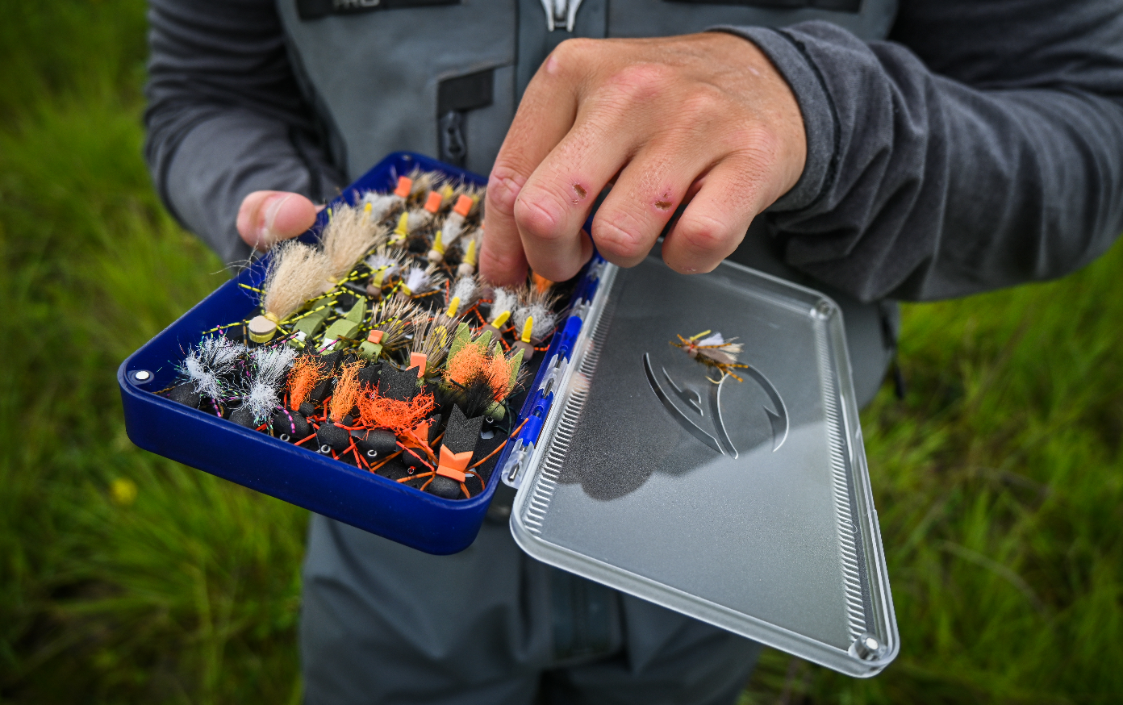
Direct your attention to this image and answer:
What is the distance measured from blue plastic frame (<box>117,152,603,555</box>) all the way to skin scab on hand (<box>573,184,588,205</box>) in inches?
12.4

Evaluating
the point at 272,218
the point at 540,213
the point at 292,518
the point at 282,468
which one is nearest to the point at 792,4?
the point at 540,213

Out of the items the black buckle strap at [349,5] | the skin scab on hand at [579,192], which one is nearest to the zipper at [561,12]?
the black buckle strap at [349,5]

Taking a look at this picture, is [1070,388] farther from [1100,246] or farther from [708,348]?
[708,348]

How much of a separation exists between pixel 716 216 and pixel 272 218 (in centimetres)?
68

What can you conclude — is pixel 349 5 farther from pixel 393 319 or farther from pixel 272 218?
pixel 393 319

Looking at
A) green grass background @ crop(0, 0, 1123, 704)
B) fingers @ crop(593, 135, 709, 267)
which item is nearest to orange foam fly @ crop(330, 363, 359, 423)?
fingers @ crop(593, 135, 709, 267)

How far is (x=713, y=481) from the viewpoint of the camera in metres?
0.89

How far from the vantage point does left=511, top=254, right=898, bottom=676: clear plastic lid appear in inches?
31.4

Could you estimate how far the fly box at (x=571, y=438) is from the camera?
2.54ft

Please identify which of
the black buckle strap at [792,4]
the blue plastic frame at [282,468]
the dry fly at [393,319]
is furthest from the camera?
the black buckle strap at [792,4]

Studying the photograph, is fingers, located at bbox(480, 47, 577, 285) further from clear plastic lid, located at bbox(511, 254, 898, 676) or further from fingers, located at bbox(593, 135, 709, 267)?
clear plastic lid, located at bbox(511, 254, 898, 676)

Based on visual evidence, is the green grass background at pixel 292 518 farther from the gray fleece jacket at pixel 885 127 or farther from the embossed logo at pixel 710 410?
the embossed logo at pixel 710 410

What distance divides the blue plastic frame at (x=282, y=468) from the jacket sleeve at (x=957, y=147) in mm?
654

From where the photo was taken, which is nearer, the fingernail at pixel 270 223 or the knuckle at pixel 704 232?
the knuckle at pixel 704 232
